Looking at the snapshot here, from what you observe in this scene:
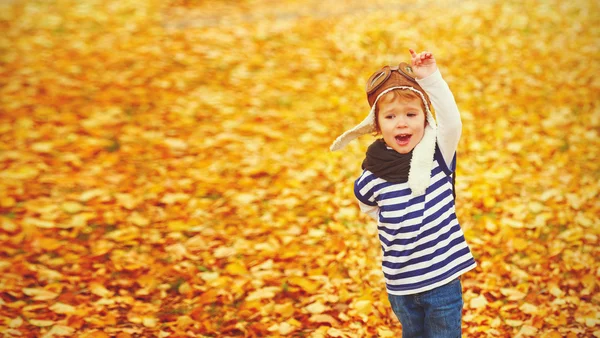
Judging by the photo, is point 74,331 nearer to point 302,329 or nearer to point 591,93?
point 302,329

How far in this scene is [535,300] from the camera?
3891mm

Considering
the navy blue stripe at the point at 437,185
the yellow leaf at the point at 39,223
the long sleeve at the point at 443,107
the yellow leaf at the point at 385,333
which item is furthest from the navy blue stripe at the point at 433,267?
the yellow leaf at the point at 39,223

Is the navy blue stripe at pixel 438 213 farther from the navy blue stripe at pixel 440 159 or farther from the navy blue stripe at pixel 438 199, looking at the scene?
the navy blue stripe at pixel 440 159

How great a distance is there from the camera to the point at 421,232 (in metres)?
2.61

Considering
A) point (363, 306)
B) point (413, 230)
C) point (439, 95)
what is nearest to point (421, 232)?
point (413, 230)

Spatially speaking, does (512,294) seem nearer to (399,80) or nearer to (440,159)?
(440,159)

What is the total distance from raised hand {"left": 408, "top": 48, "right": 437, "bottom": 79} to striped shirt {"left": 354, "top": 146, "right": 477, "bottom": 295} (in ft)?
1.19

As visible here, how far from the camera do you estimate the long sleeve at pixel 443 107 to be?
2.55 meters

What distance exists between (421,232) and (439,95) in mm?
626

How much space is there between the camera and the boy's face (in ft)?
8.57

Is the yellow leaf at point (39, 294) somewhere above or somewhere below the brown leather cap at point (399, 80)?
below

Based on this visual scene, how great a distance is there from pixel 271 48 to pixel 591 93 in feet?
13.6

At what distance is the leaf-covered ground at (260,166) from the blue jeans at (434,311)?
89 cm

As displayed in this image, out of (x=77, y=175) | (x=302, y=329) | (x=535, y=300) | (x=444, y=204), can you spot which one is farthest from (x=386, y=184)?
(x=77, y=175)
